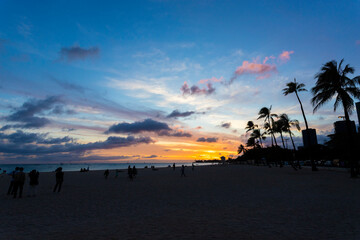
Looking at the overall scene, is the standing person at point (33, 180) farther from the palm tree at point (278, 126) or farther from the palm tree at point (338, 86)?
the palm tree at point (278, 126)

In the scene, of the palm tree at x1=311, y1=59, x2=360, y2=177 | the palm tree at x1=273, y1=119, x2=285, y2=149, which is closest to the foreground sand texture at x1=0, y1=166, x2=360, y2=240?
the palm tree at x1=311, y1=59, x2=360, y2=177

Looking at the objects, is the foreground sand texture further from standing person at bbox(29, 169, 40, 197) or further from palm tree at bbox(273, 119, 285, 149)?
palm tree at bbox(273, 119, 285, 149)

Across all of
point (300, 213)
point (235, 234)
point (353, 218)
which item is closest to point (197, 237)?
point (235, 234)

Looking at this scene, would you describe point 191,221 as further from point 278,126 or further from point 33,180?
point 278,126

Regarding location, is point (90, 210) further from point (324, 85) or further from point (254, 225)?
point (324, 85)

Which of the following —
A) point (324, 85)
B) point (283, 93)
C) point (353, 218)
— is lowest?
point (353, 218)

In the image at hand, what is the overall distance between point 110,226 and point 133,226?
74 cm

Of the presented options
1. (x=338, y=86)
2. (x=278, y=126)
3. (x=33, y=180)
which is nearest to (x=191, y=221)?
(x=33, y=180)

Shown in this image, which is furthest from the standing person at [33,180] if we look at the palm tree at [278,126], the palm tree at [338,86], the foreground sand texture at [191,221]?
the palm tree at [278,126]

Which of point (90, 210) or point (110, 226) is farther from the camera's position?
point (90, 210)

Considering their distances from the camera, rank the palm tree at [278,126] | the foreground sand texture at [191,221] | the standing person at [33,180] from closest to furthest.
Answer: the foreground sand texture at [191,221]
the standing person at [33,180]
the palm tree at [278,126]

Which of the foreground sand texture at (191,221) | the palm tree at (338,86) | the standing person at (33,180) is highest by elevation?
the palm tree at (338,86)

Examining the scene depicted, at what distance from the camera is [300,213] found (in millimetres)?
8227

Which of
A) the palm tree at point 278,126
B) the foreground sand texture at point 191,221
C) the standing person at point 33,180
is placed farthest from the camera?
the palm tree at point 278,126
